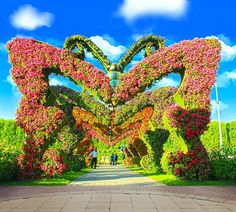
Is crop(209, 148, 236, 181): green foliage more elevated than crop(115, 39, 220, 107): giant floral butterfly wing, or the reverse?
crop(115, 39, 220, 107): giant floral butterfly wing

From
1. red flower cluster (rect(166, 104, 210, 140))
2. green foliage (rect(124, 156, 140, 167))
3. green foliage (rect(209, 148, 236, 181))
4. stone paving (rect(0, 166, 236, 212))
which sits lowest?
stone paving (rect(0, 166, 236, 212))

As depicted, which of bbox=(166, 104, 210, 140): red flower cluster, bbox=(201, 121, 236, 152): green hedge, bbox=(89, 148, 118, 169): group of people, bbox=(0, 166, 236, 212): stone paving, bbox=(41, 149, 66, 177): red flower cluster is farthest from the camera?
bbox=(201, 121, 236, 152): green hedge

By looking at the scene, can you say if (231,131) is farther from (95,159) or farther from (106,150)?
(95,159)

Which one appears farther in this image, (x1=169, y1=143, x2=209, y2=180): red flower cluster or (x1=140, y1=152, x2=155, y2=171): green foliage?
(x1=140, y1=152, x2=155, y2=171): green foliage

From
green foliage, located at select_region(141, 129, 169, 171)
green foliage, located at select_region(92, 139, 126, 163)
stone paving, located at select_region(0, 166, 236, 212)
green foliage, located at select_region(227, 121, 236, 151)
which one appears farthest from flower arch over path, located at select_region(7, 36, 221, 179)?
green foliage, located at select_region(92, 139, 126, 163)

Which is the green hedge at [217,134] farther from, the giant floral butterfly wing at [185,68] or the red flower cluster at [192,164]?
the giant floral butterfly wing at [185,68]

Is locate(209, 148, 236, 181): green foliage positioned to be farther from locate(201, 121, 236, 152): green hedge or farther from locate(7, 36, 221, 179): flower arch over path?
locate(201, 121, 236, 152): green hedge

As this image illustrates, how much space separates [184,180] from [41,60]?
22.5ft

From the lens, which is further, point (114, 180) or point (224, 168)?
point (114, 180)

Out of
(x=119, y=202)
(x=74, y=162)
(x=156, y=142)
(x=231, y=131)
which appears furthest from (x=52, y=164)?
(x=231, y=131)

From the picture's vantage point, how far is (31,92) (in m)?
12.8

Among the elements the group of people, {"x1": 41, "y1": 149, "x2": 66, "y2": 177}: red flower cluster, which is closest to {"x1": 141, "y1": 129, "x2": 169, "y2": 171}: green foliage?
the group of people

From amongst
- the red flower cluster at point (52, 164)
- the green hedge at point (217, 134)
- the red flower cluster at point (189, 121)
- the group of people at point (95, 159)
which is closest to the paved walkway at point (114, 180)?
the red flower cluster at point (52, 164)

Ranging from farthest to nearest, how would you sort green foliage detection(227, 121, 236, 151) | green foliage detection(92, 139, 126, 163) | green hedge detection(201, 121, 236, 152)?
green foliage detection(92, 139, 126, 163) < green foliage detection(227, 121, 236, 151) < green hedge detection(201, 121, 236, 152)
